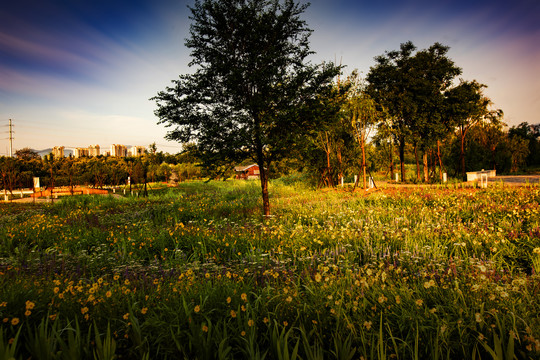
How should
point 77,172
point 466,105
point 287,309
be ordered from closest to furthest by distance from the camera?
point 287,309 → point 466,105 → point 77,172

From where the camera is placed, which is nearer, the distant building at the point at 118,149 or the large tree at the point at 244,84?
the large tree at the point at 244,84

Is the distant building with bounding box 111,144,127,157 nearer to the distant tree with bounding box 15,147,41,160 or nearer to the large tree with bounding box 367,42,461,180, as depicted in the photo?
the distant tree with bounding box 15,147,41,160

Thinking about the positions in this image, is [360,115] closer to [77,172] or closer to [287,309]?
[287,309]

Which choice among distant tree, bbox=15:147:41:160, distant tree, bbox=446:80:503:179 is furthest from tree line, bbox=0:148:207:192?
distant tree, bbox=446:80:503:179

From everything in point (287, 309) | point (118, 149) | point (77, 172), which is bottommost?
point (287, 309)

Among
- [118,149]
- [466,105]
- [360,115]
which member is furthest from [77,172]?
[118,149]

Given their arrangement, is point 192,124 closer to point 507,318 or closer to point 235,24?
point 235,24

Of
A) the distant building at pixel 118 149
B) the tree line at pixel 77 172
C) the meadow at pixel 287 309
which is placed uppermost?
the distant building at pixel 118 149

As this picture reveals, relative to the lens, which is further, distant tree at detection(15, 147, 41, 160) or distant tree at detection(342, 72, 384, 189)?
distant tree at detection(15, 147, 41, 160)

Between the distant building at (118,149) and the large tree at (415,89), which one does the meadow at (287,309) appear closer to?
the large tree at (415,89)

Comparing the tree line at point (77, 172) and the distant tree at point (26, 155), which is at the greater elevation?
the distant tree at point (26, 155)

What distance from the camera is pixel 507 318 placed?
2.27 meters

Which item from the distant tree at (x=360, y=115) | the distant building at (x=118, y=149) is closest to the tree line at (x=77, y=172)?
the distant tree at (x=360, y=115)

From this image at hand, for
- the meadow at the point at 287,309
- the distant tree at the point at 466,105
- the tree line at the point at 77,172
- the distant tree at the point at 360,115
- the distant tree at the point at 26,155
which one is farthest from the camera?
the distant tree at the point at 26,155
